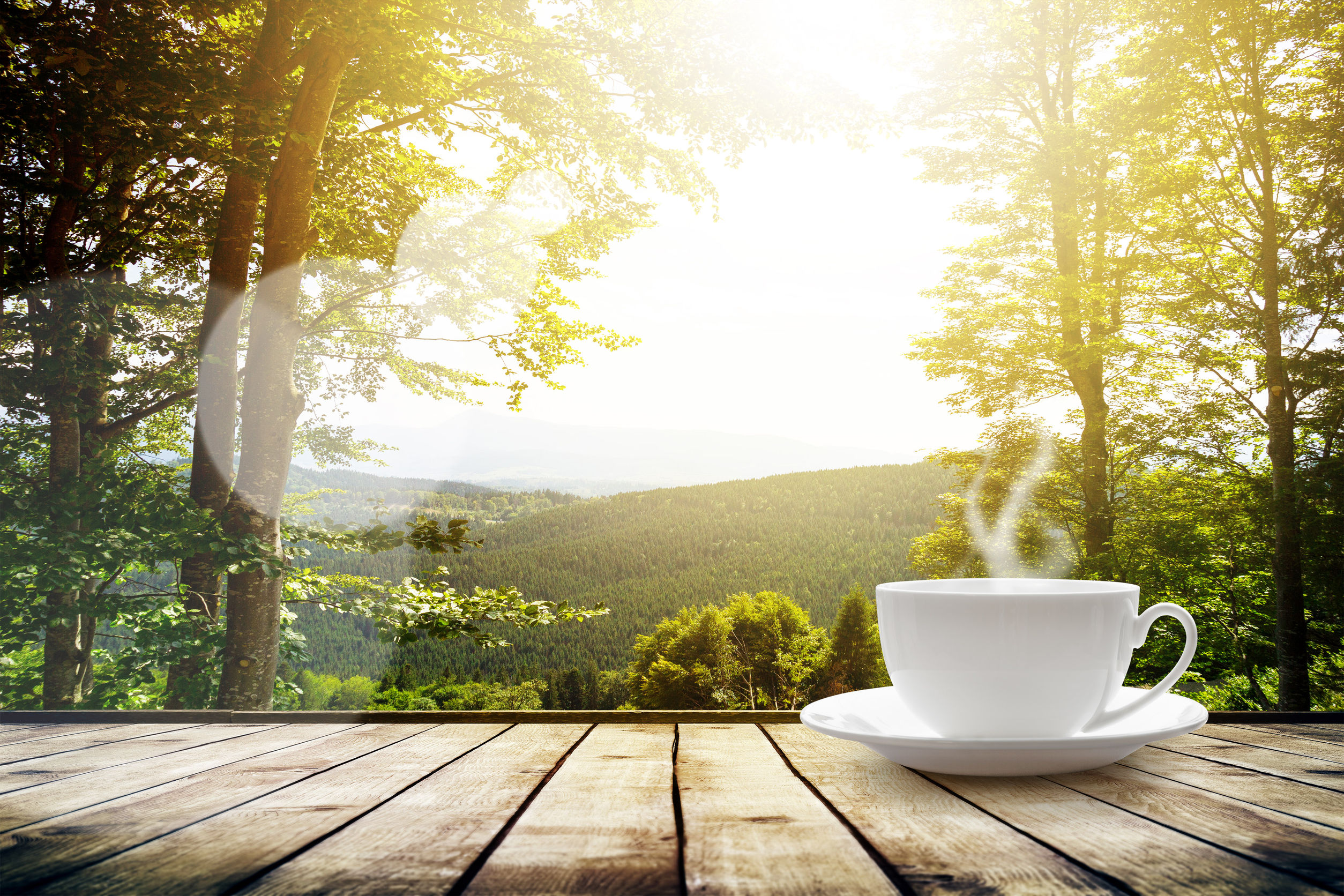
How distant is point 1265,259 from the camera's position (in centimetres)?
488

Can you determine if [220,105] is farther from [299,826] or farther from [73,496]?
[299,826]

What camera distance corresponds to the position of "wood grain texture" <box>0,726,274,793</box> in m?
0.61

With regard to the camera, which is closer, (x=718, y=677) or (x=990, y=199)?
(x=990, y=199)

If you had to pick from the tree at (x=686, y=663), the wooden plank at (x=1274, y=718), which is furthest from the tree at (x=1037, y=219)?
the tree at (x=686, y=663)

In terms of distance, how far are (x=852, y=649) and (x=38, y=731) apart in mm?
23964

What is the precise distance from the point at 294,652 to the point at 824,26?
434 cm

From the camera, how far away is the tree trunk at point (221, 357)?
2.91m

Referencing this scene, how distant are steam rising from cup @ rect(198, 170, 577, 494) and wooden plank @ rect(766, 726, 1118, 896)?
470 cm

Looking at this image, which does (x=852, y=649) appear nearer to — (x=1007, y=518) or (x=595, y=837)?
(x=1007, y=518)

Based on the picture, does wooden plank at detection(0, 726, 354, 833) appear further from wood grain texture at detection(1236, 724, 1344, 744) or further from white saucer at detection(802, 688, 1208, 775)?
wood grain texture at detection(1236, 724, 1344, 744)

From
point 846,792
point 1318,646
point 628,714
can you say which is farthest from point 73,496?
point 1318,646

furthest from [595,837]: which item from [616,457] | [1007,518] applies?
[616,457]

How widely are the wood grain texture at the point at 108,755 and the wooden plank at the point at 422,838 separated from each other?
332 millimetres

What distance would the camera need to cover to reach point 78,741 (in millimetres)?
771
